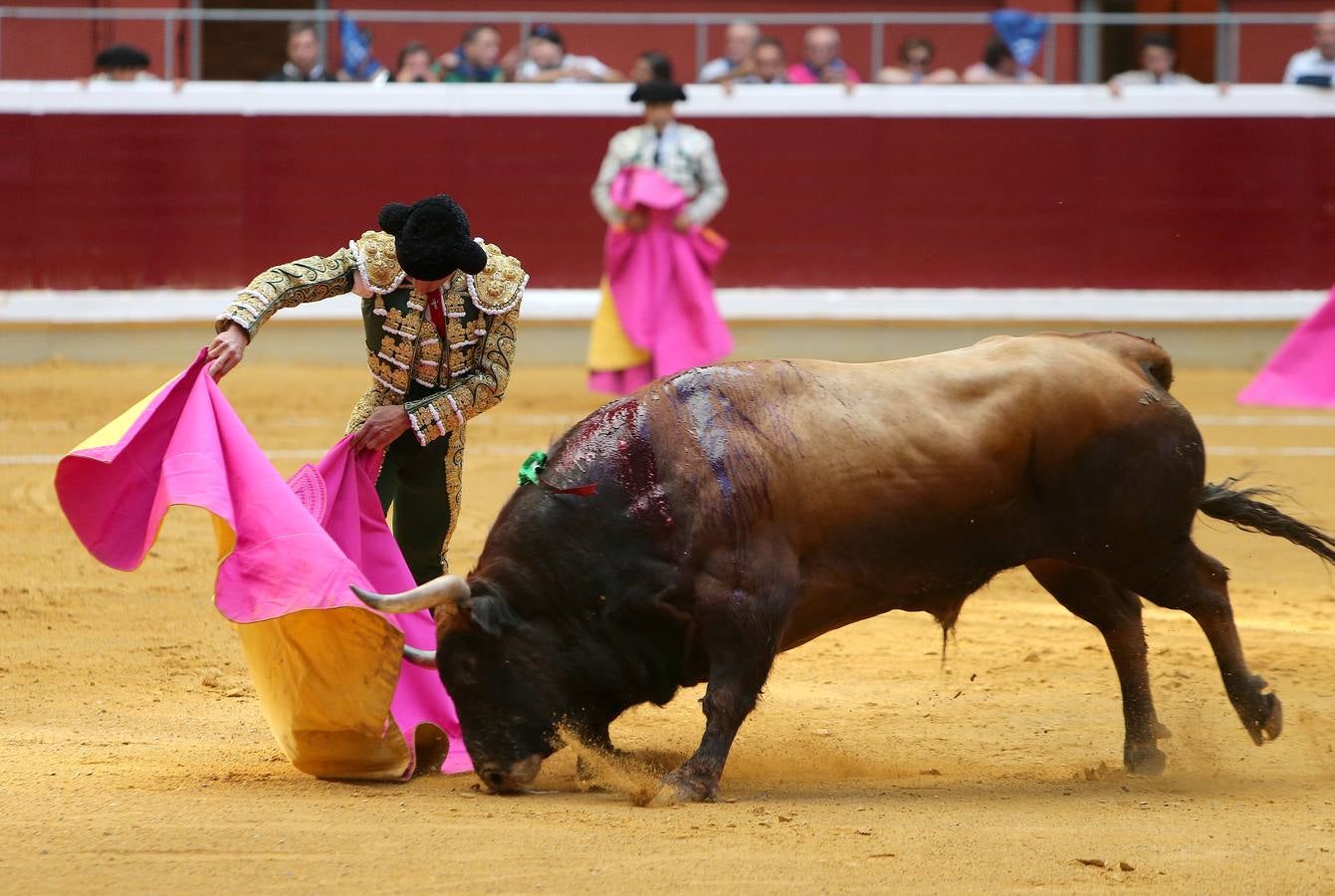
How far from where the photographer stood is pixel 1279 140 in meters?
10.8

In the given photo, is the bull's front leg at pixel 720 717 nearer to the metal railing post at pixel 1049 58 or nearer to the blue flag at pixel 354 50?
the blue flag at pixel 354 50

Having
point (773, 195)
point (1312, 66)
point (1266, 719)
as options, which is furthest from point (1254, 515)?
point (1312, 66)

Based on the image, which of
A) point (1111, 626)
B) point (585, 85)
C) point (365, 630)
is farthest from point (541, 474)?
point (585, 85)

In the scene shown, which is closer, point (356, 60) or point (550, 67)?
point (356, 60)

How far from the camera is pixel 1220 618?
3818 millimetres

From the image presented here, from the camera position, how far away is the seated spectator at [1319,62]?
35.0 ft

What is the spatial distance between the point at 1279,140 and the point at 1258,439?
126 inches

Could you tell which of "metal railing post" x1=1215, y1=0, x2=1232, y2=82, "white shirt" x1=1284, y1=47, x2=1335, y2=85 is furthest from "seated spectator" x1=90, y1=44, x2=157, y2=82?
"white shirt" x1=1284, y1=47, x2=1335, y2=85

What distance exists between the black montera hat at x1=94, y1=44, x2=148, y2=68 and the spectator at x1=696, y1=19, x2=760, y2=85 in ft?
10.4

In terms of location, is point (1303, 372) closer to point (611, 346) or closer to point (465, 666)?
point (611, 346)

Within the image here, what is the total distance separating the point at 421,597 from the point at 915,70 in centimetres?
799

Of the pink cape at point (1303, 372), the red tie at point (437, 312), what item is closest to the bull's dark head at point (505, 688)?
the red tie at point (437, 312)

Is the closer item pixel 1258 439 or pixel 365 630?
pixel 365 630

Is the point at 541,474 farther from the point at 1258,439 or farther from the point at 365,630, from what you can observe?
the point at 1258,439
